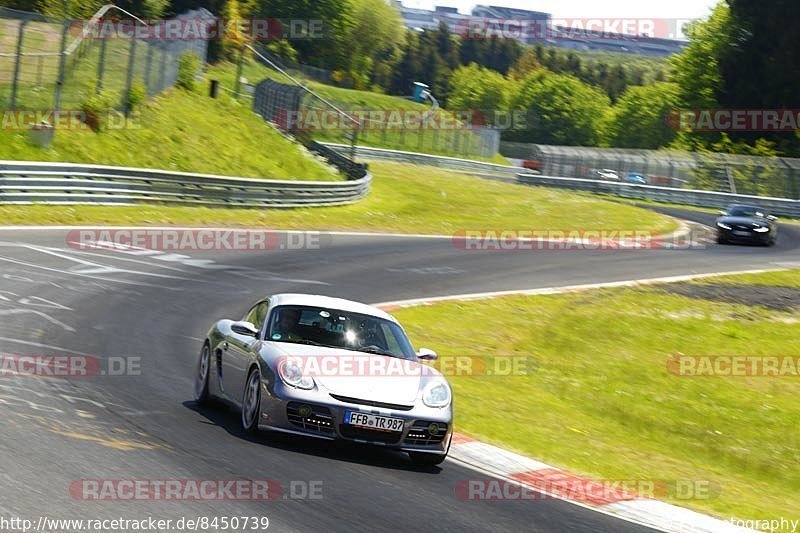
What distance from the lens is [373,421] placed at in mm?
9242

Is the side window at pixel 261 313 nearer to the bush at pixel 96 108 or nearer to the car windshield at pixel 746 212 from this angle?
the bush at pixel 96 108

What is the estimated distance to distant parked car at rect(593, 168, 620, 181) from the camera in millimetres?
69000

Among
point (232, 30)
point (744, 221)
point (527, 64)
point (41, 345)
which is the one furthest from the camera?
point (527, 64)

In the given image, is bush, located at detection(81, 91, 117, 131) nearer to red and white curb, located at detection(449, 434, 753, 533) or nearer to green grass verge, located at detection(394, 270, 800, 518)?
green grass verge, located at detection(394, 270, 800, 518)

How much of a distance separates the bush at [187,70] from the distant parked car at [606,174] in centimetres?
3302

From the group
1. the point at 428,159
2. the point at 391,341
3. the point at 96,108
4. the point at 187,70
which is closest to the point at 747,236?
the point at 187,70

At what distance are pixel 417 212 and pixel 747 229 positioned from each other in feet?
39.5

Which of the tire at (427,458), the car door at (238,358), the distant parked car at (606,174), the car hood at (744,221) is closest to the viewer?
the tire at (427,458)

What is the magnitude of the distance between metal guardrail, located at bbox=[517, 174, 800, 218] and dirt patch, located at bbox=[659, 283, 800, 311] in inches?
1137

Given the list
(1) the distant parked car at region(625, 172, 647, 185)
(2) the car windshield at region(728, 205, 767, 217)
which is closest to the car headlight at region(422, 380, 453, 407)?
(2) the car windshield at region(728, 205, 767, 217)

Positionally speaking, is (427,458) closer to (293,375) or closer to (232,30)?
(293,375)

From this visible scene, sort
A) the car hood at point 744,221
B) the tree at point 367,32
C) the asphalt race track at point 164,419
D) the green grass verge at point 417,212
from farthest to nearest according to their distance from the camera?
the tree at point 367,32 < the car hood at point 744,221 < the green grass verge at point 417,212 < the asphalt race track at point 164,419

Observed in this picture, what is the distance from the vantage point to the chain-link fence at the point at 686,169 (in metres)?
58.8

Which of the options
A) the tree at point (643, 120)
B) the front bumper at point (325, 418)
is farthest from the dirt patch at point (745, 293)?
the tree at point (643, 120)
